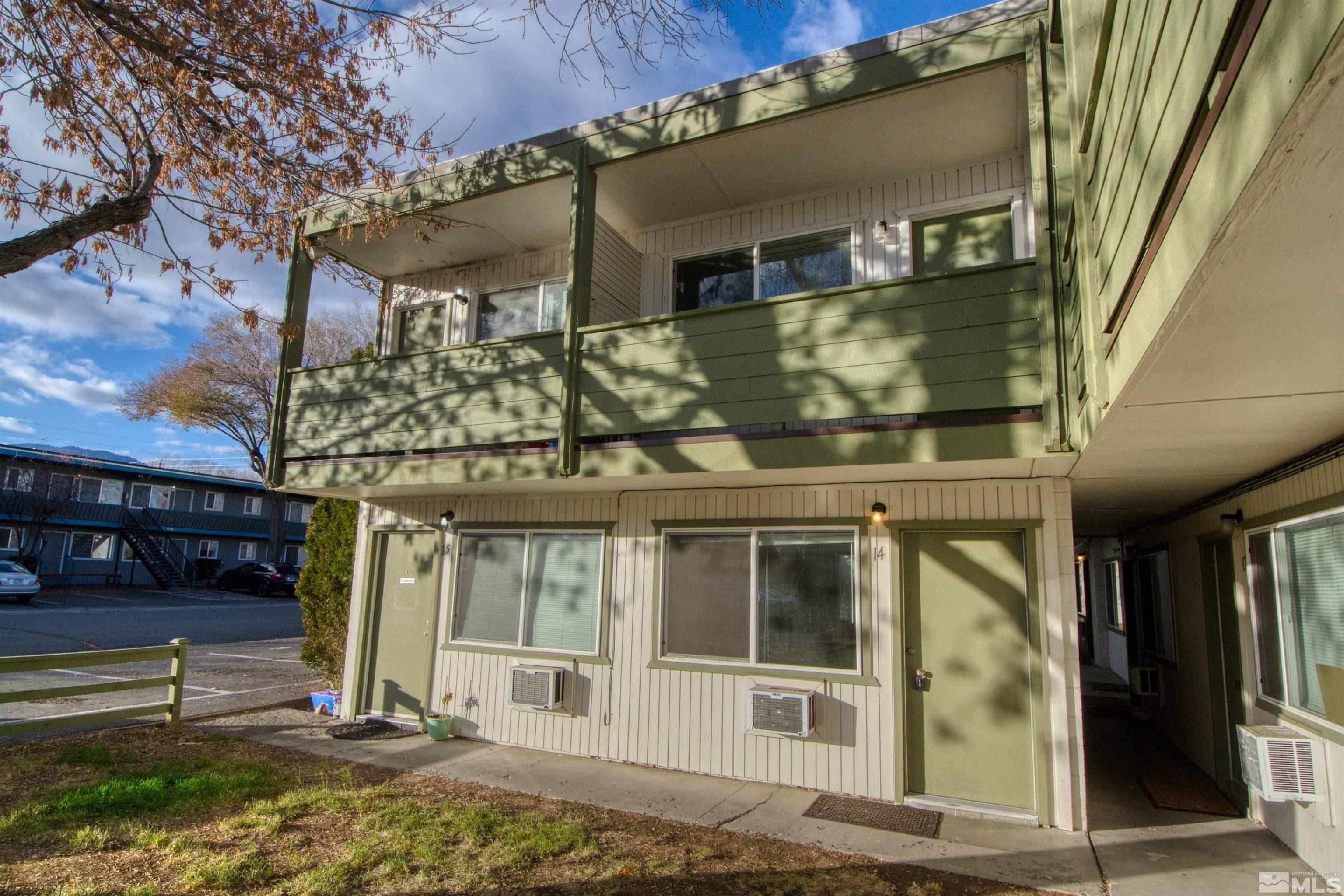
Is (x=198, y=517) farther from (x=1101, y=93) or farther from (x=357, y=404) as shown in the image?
(x=1101, y=93)

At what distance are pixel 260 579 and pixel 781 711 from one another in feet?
91.8

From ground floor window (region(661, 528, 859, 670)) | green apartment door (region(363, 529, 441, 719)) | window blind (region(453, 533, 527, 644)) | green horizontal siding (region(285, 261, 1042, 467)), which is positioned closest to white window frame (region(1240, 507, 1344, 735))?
green horizontal siding (region(285, 261, 1042, 467))

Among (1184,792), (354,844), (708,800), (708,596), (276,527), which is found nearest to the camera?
(354,844)

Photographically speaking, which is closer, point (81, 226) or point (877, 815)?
point (81, 226)

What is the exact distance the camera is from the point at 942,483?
5957mm

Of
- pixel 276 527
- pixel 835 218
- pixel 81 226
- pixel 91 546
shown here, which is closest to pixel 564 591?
pixel 835 218

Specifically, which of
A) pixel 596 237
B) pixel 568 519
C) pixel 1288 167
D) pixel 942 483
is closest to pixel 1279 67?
pixel 1288 167

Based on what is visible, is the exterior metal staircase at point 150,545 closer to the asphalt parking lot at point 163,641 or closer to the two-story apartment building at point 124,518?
the two-story apartment building at point 124,518

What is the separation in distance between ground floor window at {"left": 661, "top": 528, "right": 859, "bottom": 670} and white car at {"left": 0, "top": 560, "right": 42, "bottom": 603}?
23.8m

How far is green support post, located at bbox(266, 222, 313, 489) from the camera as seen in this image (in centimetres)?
805

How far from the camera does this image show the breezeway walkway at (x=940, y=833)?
4535 mm

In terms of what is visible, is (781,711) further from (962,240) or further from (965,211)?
(965,211)

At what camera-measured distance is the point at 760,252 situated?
722cm

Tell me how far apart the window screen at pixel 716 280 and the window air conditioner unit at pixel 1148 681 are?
21.9 ft
